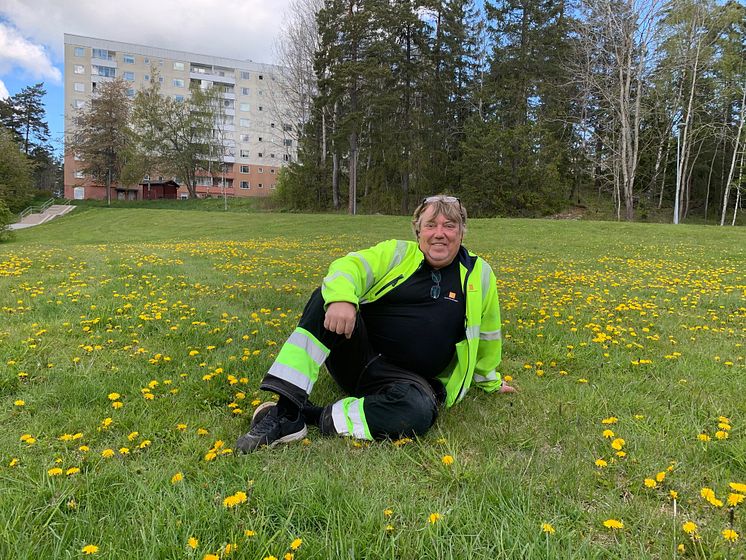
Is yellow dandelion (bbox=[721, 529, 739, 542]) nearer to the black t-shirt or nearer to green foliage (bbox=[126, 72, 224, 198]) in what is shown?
the black t-shirt

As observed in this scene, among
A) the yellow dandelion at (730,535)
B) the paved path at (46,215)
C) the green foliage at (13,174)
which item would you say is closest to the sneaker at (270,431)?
the yellow dandelion at (730,535)

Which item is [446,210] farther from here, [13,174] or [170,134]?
[170,134]

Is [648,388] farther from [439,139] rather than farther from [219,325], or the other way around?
[439,139]

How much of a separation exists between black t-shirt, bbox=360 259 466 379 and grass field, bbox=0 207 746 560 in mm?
434

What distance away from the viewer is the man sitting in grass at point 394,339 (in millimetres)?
2285

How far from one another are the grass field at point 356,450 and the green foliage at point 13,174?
4246cm

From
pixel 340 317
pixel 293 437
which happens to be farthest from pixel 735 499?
pixel 293 437

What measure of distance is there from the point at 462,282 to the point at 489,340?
18.1 inches

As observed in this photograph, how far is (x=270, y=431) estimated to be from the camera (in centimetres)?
225

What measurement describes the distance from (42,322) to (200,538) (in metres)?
3.59

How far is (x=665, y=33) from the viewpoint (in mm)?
25422

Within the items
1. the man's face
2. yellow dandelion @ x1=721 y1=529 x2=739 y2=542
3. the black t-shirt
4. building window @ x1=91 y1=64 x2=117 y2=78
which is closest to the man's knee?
the black t-shirt

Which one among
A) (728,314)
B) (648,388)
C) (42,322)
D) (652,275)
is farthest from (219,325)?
(652,275)

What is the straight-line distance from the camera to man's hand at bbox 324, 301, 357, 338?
2.17 m
